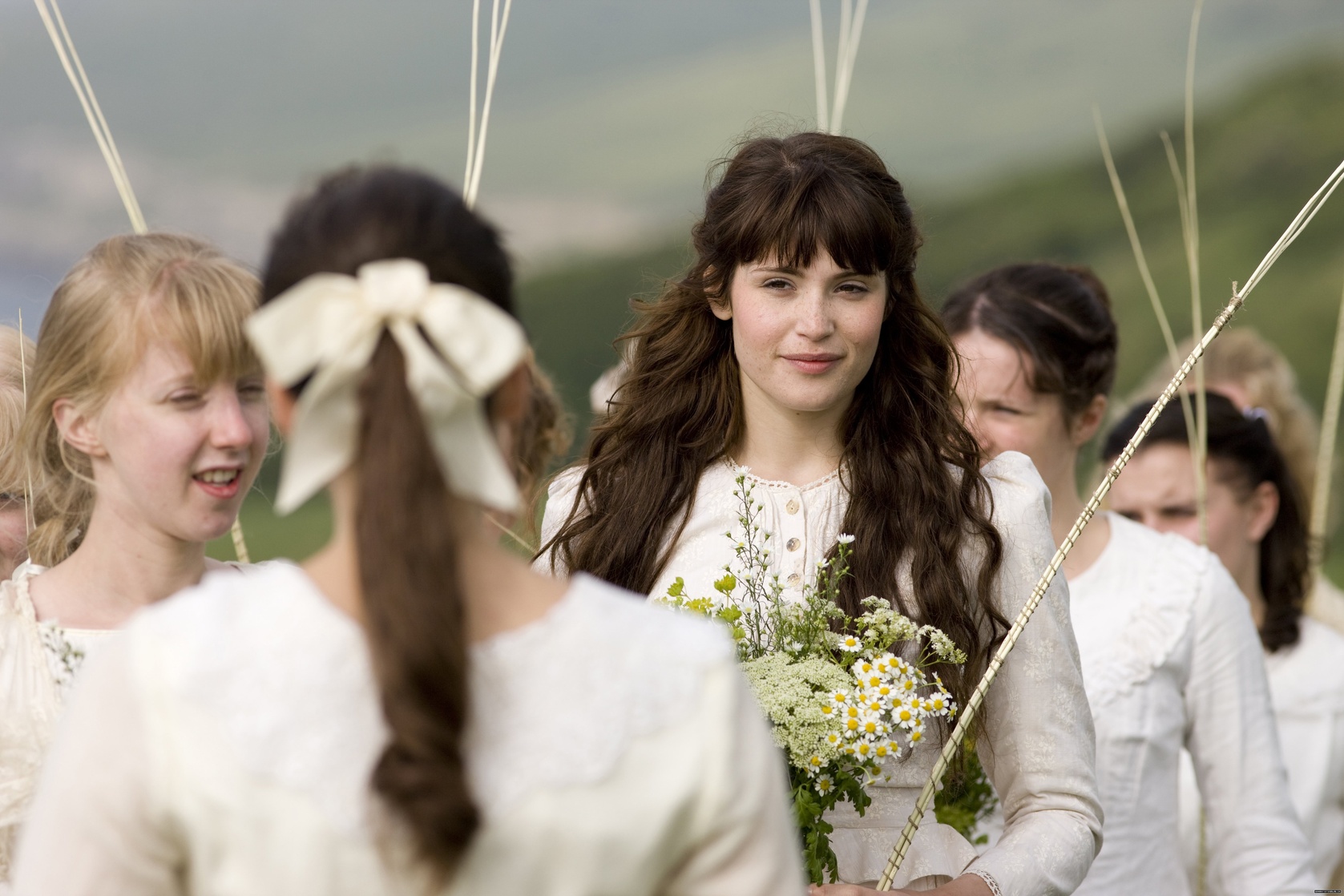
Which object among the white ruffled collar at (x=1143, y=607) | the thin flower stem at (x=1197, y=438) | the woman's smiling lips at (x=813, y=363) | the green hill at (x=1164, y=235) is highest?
the woman's smiling lips at (x=813, y=363)

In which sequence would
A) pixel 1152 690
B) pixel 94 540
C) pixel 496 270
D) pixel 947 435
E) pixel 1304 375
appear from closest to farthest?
pixel 496 270
pixel 94 540
pixel 947 435
pixel 1152 690
pixel 1304 375

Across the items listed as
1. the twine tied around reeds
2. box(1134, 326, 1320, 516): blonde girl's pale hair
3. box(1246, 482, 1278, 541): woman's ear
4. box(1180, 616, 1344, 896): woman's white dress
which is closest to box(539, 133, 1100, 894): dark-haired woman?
the twine tied around reeds

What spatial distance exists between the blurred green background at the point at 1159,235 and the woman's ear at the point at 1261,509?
14960 millimetres

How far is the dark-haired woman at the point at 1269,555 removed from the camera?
4547mm

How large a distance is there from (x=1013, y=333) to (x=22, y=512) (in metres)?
2.38

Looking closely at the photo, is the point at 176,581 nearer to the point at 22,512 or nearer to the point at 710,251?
the point at 22,512

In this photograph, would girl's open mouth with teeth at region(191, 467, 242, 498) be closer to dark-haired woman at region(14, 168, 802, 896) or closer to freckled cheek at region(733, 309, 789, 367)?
freckled cheek at region(733, 309, 789, 367)

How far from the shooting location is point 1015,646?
2785mm

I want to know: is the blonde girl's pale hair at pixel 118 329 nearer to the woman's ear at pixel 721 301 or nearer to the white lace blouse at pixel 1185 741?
the woman's ear at pixel 721 301

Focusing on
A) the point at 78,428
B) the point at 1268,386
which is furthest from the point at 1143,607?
the point at 78,428

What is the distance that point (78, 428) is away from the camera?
2646 millimetres

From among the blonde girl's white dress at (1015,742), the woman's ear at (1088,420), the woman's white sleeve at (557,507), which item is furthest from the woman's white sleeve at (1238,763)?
the woman's white sleeve at (557,507)

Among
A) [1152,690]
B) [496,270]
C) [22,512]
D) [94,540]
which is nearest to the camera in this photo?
[496,270]

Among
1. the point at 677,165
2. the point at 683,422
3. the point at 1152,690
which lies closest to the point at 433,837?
the point at 683,422
